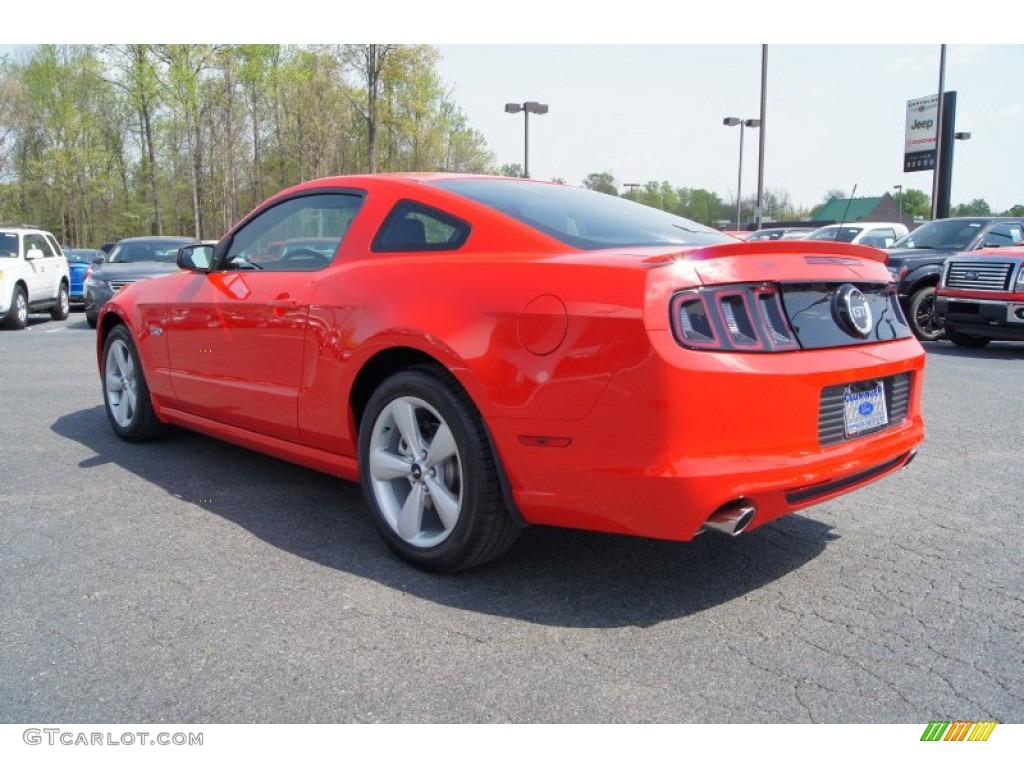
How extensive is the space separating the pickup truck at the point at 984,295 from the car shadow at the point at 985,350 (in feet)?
0.75

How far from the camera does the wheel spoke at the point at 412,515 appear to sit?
3.32 metres

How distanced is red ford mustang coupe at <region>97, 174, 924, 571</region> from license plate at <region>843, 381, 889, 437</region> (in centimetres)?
1

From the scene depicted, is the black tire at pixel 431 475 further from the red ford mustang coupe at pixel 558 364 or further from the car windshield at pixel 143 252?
the car windshield at pixel 143 252

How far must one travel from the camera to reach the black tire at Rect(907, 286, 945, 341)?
39.3ft

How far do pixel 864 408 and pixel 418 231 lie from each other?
182cm

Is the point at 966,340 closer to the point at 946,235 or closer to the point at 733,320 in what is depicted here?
the point at 946,235

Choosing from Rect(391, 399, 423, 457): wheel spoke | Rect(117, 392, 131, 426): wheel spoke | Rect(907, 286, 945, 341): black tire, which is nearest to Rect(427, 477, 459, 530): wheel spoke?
Rect(391, 399, 423, 457): wheel spoke

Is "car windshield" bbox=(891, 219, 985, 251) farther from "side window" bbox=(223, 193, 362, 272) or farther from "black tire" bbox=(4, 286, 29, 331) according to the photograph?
"black tire" bbox=(4, 286, 29, 331)

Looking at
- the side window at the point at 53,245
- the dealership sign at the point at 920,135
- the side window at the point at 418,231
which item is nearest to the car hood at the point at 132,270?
the side window at the point at 53,245

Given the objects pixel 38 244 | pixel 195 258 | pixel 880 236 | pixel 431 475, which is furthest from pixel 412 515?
pixel 880 236

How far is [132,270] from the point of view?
13.5 meters

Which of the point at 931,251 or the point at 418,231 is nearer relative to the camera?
the point at 418,231
